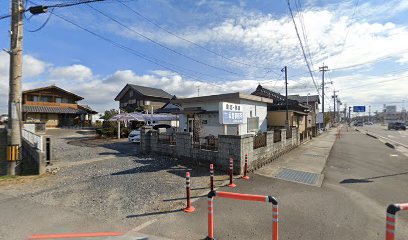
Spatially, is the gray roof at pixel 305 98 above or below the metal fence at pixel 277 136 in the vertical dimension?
above

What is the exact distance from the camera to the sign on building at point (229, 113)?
360 inches

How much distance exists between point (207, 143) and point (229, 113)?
185 cm

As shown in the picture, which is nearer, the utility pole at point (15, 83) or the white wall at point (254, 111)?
the utility pole at point (15, 83)

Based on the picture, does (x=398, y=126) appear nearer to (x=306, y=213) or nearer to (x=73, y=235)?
(x=306, y=213)

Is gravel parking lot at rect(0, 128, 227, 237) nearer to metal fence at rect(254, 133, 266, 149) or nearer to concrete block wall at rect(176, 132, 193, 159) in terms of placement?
concrete block wall at rect(176, 132, 193, 159)

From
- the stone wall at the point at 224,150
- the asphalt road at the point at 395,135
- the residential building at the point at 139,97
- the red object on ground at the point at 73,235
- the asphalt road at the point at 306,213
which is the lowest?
the asphalt road at the point at 306,213

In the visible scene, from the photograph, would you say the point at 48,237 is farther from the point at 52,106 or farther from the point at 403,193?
the point at 52,106

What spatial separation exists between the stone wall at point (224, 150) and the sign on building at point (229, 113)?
0.74m

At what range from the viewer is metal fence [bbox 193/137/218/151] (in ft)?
33.3

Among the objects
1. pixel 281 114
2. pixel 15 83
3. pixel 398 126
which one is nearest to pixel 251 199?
pixel 15 83

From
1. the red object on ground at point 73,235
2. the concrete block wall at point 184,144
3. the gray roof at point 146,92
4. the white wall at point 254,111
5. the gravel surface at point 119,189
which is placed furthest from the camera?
the gray roof at point 146,92

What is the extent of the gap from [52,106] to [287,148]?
38833mm

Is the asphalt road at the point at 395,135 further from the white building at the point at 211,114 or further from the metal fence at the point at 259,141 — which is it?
the metal fence at the point at 259,141

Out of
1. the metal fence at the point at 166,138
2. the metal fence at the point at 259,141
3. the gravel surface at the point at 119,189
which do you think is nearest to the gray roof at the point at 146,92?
the metal fence at the point at 166,138
